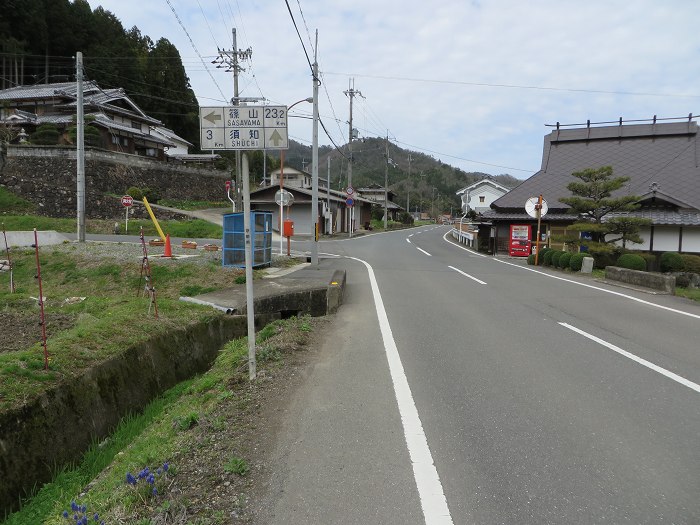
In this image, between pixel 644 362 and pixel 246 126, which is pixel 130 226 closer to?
pixel 246 126

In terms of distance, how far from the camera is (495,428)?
4.07 metres

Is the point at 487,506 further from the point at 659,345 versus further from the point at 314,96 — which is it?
the point at 314,96

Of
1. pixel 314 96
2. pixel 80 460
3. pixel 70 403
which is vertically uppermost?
pixel 314 96

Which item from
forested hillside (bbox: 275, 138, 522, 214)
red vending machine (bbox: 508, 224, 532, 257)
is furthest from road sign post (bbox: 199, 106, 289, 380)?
forested hillside (bbox: 275, 138, 522, 214)

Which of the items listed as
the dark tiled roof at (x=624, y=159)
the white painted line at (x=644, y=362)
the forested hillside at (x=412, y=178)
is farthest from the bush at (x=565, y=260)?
the forested hillside at (x=412, y=178)

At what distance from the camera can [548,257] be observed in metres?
19.1

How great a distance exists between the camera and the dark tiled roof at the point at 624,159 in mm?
27453

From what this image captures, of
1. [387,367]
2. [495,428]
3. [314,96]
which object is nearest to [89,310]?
[387,367]

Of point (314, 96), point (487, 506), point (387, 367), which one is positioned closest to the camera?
point (487, 506)

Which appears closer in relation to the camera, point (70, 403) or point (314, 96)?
point (70, 403)

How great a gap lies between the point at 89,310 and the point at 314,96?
1203cm

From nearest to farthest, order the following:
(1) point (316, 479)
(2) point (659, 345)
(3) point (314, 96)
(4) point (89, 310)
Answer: (1) point (316, 479) → (2) point (659, 345) → (4) point (89, 310) → (3) point (314, 96)

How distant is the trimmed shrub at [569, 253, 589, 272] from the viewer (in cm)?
1702

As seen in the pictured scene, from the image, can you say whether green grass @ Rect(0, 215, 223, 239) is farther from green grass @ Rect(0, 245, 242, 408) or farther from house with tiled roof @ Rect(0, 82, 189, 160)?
house with tiled roof @ Rect(0, 82, 189, 160)
